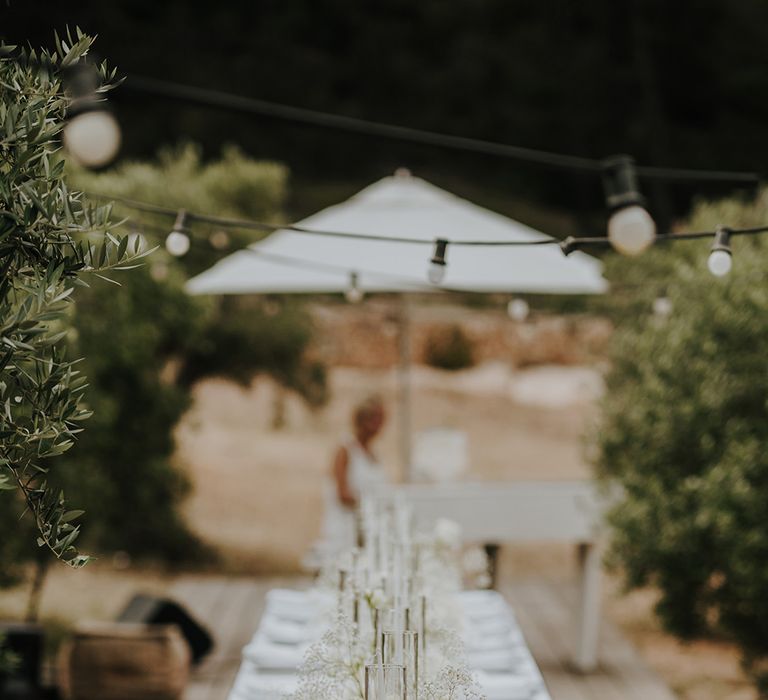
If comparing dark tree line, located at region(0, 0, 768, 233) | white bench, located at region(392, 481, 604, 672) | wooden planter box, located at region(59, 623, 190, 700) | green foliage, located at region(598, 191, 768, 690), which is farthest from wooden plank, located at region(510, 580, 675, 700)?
dark tree line, located at region(0, 0, 768, 233)

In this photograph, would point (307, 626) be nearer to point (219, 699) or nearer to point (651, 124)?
point (219, 699)

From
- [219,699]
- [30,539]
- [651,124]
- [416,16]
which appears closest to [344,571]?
[219,699]

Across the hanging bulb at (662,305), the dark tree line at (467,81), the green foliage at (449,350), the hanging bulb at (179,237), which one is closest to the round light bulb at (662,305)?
the hanging bulb at (662,305)

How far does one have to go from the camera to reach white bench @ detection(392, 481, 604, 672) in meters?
5.54

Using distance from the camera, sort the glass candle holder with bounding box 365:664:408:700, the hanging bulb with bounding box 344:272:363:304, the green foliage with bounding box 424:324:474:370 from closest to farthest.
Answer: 1. the glass candle holder with bounding box 365:664:408:700
2. the hanging bulb with bounding box 344:272:363:304
3. the green foliage with bounding box 424:324:474:370

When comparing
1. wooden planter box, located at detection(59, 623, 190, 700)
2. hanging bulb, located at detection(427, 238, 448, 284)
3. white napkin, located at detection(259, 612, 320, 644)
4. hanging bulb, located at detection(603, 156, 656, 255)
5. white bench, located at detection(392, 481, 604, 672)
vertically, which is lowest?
wooden planter box, located at detection(59, 623, 190, 700)

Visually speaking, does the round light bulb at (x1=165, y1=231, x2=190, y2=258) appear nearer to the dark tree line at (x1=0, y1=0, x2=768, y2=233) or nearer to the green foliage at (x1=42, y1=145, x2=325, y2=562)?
the green foliage at (x1=42, y1=145, x2=325, y2=562)

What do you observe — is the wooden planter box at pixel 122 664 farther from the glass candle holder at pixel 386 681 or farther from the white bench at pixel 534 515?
the glass candle holder at pixel 386 681

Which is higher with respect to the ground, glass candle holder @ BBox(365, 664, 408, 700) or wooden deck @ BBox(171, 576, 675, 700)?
glass candle holder @ BBox(365, 664, 408, 700)

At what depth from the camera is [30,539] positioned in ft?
18.9

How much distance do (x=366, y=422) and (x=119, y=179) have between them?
3.46m

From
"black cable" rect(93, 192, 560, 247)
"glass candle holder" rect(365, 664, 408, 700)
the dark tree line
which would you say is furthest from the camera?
the dark tree line

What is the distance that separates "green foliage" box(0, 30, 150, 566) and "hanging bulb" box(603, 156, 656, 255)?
5.02ft

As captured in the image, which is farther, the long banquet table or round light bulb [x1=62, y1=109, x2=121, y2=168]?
round light bulb [x1=62, y1=109, x2=121, y2=168]
